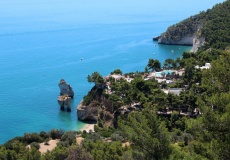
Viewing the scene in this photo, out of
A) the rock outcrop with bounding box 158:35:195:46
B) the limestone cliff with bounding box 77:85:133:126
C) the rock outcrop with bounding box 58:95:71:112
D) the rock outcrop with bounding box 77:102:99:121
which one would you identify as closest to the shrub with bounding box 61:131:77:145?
the limestone cliff with bounding box 77:85:133:126

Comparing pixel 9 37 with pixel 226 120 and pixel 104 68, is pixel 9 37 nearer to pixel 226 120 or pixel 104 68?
pixel 104 68

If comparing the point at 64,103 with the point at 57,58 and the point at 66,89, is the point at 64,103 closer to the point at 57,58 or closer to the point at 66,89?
the point at 66,89

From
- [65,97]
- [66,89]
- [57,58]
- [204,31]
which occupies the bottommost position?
[65,97]

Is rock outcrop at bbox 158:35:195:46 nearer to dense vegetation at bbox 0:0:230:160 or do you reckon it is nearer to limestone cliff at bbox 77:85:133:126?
dense vegetation at bbox 0:0:230:160

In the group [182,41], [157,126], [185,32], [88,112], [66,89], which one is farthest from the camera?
[182,41]

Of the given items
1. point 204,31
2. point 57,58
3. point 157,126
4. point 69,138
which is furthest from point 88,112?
point 204,31

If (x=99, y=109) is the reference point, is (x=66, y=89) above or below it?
above

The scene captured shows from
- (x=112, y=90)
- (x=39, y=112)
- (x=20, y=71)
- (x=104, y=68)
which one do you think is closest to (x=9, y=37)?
(x=20, y=71)

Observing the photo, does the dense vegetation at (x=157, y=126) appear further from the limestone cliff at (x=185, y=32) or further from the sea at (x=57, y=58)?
the limestone cliff at (x=185, y=32)
